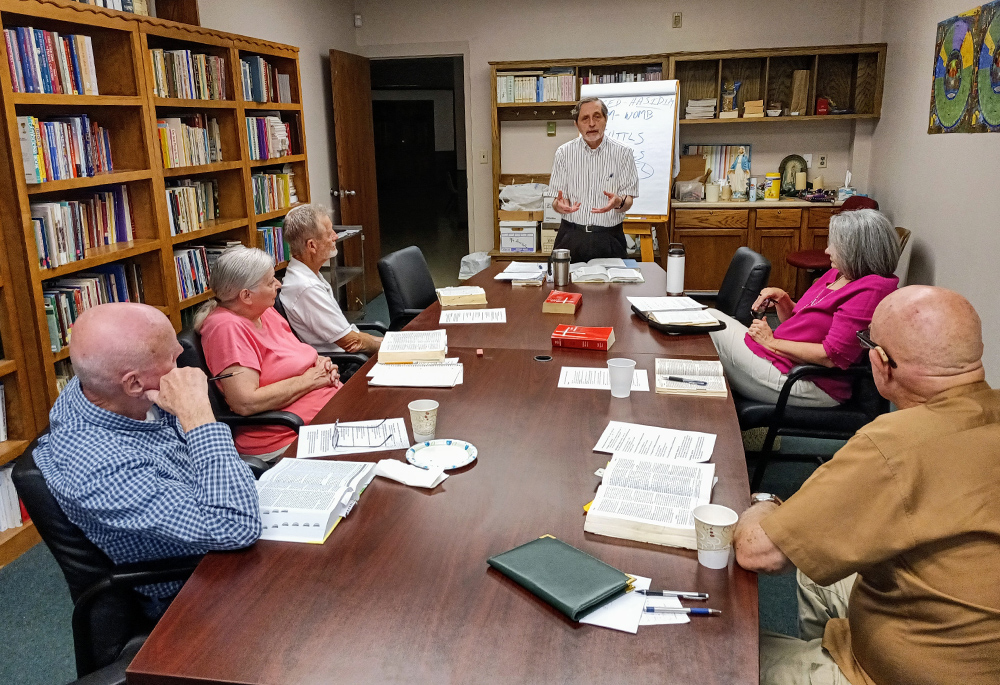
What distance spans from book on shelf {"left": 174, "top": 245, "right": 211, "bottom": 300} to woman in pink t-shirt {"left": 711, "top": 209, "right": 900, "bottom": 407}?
8.80 ft

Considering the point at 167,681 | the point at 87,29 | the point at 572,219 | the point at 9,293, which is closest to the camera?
the point at 167,681

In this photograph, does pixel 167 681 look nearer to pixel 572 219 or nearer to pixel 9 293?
pixel 9 293

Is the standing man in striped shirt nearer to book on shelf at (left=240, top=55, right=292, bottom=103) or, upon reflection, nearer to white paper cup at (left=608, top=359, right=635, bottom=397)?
book on shelf at (left=240, top=55, right=292, bottom=103)

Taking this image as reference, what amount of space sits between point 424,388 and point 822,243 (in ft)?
16.4

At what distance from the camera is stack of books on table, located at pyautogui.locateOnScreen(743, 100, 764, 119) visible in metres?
6.19

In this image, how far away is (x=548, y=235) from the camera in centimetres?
660

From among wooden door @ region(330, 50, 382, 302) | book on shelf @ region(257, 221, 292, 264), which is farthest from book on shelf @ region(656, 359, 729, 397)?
wooden door @ region(330, 50, 382, 302)

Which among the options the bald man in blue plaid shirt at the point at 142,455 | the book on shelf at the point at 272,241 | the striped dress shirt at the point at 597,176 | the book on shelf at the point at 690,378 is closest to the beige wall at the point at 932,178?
the striped dress shirt at the point at 597,176

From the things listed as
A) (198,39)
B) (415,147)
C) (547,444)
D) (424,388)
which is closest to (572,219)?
(198,39)

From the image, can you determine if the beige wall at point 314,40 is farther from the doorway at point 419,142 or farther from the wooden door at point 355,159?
the doorway at point 419,142

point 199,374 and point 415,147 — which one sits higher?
point 415,147

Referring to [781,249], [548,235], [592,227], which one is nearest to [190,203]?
[592,227]

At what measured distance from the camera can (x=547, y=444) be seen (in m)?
1.86

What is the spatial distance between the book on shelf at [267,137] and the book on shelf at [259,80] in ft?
0.43
